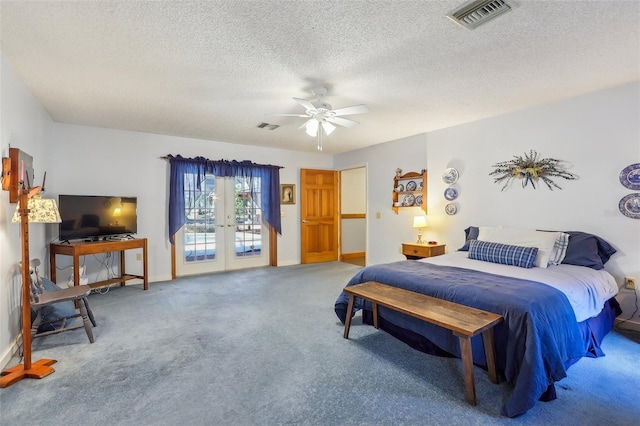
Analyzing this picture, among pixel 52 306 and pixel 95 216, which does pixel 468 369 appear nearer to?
pixel 52 306

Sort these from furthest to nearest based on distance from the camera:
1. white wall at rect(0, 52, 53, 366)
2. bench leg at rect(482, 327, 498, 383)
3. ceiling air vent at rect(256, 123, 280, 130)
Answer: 1. ceiling air vent at rect(256, 123, 280, 130)
2. white wall at rect(0, 52, 53, 366)
3. bench leg at rect(482, 327, 498, 383)

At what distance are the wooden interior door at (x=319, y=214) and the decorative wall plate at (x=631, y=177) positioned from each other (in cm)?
454

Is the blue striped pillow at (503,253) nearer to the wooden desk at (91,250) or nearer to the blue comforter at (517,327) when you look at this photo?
the blue comforter at (517,327)

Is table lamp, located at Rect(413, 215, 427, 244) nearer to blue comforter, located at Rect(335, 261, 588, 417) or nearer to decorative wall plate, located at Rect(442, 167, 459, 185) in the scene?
decorative wall plate, located at Rect(442, 167, 459, 185)

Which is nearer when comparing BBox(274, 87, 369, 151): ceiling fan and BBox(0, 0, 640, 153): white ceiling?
BBox(0, 0, 640, 153): white ceiling

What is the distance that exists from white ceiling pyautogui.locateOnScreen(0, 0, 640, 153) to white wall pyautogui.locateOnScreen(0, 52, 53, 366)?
18 centimetres

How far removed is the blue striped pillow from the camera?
2992 millimetres

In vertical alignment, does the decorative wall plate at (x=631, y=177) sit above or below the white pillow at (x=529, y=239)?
above

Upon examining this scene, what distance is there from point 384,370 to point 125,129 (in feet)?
15.7

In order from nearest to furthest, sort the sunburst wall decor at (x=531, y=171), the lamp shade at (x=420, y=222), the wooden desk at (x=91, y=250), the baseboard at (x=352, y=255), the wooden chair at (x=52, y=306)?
the wooden chair at (x=52, y=306) → the sunburst wall decor at (x=531, y=171) → the wooden desk at (x=91, y=250) → the lamp shade at (x=420, y=222) → the baseboard at (x=352, y=255)

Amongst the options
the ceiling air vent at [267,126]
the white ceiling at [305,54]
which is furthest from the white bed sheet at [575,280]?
the ceiling air vent at [267,126]

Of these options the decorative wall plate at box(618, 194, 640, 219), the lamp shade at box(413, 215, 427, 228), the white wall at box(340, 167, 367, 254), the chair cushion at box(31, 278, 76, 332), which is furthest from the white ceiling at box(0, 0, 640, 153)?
the white wall at box(340, 167, 367, 254)

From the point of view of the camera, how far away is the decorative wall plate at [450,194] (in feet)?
14.7

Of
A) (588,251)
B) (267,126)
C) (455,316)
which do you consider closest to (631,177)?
(588,251)
